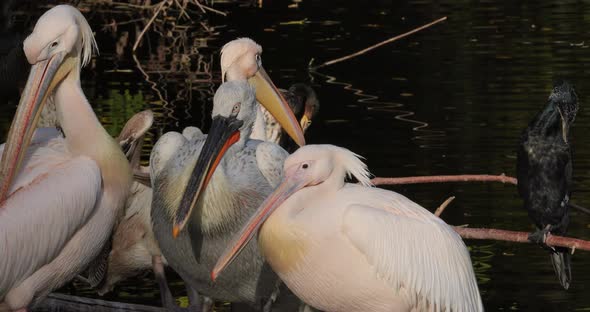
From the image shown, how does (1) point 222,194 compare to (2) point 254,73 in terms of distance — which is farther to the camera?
(2) point 254,73

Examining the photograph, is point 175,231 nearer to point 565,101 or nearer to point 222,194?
point 222,194

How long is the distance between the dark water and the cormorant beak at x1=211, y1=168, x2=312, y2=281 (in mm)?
A: 2707

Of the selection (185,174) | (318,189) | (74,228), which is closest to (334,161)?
(318,189)

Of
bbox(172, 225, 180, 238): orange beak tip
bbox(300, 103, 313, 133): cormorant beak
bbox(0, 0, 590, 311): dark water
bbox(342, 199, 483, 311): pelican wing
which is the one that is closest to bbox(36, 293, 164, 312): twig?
bbox(172, 225, 180, 238): orange beak tip

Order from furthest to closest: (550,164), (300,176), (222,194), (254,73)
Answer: (254,73)
(550,164)
(222,194)
(300,176)

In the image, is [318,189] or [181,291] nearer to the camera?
[318,189]

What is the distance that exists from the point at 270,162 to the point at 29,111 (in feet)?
3.10

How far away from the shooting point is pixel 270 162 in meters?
5.39

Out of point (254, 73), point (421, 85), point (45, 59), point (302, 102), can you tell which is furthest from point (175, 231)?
point (421, 85)

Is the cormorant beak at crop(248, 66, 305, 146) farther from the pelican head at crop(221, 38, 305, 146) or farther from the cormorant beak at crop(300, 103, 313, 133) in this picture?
the cormorant beak at crop(300, 103, 313, 133)

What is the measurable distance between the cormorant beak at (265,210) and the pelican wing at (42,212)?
2.08ft

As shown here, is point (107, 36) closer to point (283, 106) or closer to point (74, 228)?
point (283, 106)

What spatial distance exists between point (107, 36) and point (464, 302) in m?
13.9

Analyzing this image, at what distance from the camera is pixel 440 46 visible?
51.9 ft
